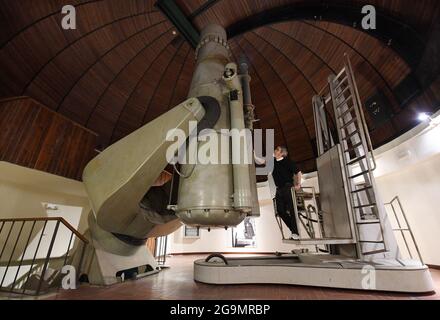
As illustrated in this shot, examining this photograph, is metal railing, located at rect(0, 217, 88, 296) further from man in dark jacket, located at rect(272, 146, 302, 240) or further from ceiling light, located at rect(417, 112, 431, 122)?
ceiling light, located at rect(417, 112, 431, 122)

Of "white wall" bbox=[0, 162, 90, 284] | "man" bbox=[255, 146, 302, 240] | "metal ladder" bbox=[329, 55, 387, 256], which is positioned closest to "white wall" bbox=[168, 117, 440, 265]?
"metal ladder" bbox=[329, 55, 387, 256]

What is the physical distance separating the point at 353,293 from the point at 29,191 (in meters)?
7.45

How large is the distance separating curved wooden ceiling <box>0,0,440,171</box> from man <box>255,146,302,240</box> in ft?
10.2

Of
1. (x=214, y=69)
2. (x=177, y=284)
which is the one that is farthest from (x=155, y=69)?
(x=177, y=284)

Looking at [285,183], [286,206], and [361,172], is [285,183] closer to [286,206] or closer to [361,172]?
[286,206]

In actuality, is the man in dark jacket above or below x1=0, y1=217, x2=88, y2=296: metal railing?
above

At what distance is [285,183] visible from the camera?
380 centimetres

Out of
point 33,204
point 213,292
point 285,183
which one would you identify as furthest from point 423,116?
point 33,204

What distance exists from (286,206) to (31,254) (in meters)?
6.86

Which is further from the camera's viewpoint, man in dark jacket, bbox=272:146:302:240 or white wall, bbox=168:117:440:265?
white wall, bbox=168:117:440:265

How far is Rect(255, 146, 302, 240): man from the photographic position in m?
3.74

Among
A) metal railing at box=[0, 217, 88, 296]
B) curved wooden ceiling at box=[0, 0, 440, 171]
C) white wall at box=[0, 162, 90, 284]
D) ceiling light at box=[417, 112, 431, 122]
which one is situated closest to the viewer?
metal railing at box=[0, 217, 88, 296]

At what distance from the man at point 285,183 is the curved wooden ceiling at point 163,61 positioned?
3.12 metres

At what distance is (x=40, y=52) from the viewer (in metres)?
5.24
